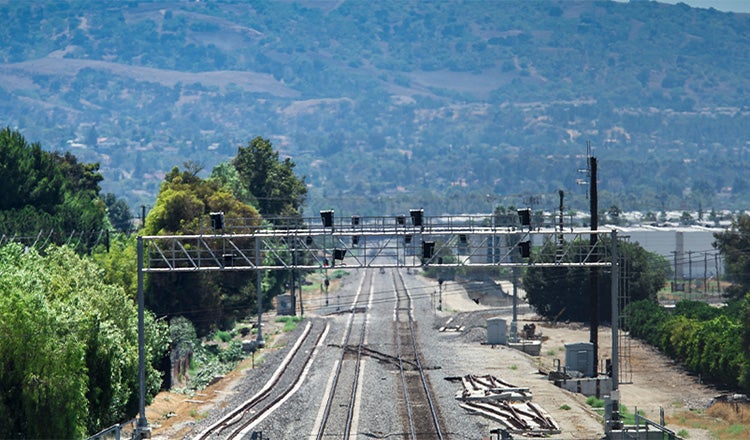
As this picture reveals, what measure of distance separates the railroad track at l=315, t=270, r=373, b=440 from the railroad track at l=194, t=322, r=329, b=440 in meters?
2.00

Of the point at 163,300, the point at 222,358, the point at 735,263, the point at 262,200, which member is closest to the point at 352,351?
the point at 222,358

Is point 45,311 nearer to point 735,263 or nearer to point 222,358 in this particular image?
point 222,358

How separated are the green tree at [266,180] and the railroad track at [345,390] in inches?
1057

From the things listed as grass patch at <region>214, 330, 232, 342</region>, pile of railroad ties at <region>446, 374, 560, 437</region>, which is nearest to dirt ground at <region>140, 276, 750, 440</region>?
grass patch at <region>214, 330, 232, 342</region>

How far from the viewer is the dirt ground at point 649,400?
51844 mm

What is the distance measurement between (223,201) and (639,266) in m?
36.4

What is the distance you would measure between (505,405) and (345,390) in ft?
30.4

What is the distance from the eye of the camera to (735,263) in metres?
123

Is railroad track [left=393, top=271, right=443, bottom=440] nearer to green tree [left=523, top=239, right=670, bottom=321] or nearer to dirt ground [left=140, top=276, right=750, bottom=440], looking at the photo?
dirt ground [left=140, top=276, right=750, bottom=440]

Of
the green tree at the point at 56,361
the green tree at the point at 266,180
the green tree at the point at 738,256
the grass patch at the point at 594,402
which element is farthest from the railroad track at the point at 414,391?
the green tree at the point at 738,256

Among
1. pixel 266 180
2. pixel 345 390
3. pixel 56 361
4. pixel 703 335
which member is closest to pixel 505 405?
pixel 345 390

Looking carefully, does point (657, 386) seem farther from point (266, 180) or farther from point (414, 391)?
point (266, 180)

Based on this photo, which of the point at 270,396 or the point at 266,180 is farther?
the point at 266,180

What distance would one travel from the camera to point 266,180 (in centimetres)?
12550
